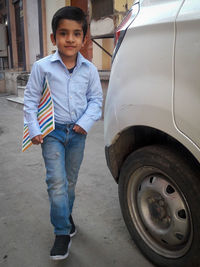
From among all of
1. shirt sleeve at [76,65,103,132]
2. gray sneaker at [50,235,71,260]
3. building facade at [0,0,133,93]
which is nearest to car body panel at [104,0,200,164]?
shirt sleeve at [76,65,103,132]

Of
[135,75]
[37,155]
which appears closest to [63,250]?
[135,75]

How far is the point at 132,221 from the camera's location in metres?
1.90

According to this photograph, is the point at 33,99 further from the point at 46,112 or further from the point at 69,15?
the point at 69,15

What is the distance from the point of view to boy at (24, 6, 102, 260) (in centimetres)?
174

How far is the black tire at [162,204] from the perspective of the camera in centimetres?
145

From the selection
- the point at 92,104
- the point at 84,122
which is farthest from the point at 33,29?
the point at 84,122

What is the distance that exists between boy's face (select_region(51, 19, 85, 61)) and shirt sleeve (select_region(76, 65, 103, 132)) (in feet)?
0.71

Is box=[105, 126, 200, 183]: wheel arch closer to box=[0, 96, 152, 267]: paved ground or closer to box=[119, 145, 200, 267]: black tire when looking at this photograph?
box=[119, 145, 200, 267]: black tire

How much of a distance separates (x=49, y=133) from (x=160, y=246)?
1030mm

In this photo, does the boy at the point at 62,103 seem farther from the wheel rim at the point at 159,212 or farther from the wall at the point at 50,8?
the wall at the point at 50,8

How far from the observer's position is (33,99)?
181cm

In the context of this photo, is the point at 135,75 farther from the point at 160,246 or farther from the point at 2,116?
→ the point at 2,116

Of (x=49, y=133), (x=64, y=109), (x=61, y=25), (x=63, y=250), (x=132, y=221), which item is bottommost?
(x=63, y=250)

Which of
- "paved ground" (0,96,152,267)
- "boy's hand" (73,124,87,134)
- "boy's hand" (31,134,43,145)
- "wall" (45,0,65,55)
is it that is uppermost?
"wall" (45,0,65,55)
